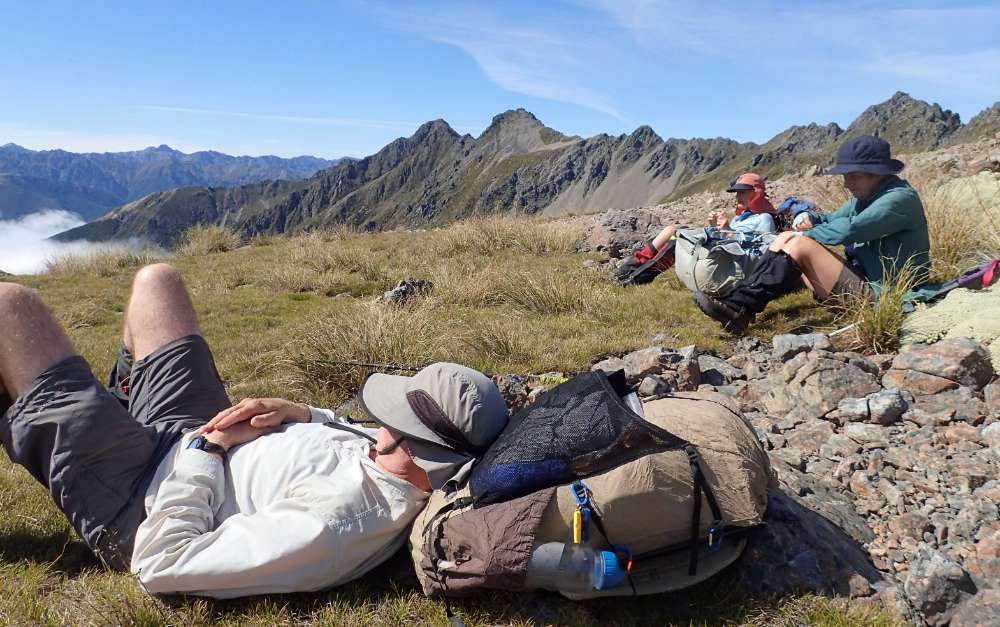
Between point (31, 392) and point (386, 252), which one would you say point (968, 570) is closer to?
point (31, 392)

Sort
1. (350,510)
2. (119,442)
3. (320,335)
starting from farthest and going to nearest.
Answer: (320,335) < (119,442) < (350,510)

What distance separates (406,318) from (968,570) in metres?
4.44

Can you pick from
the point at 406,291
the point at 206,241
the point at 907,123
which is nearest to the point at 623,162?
the point at 907,123

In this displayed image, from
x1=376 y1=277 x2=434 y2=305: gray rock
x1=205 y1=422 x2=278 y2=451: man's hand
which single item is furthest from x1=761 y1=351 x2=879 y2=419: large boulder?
x1=376 y1=277 x2=434 y2=305: gray rock

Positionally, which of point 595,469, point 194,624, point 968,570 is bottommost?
point 194,624

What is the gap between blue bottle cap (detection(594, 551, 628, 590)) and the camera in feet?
6.98

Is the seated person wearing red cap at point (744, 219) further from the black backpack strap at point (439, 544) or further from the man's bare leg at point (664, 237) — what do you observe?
the black backpack strap at point (439, 544)

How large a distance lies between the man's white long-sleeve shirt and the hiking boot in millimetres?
3981

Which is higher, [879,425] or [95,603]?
[879,425]

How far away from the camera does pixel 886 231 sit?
5.14 meters

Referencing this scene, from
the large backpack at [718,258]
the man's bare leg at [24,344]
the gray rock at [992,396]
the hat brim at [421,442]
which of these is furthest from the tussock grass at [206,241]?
the gray rock at [992,396]

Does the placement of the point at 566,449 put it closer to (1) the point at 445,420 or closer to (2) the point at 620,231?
(1) the point at 445,420

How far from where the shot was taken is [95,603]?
228 centimetres

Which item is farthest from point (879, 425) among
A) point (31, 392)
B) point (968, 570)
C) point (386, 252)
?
point (386, 252)
